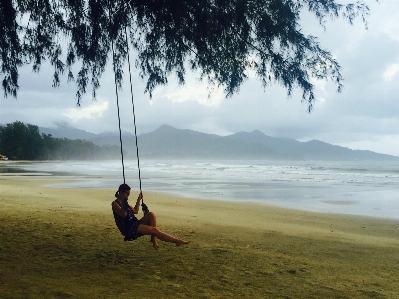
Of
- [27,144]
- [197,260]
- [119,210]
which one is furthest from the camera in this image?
[27,144]

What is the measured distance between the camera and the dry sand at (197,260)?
183 inches

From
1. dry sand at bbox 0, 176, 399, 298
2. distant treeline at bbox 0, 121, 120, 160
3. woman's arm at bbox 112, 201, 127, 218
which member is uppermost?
distant treeline at bbox 0, 121, 120, 160

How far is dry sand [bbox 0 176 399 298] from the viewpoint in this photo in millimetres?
4652

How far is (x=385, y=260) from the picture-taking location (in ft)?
21.3

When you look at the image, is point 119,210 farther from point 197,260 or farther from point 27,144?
point 27,144

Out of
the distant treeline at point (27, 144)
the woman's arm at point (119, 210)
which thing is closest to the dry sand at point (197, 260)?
the woman's arm at point (119, 210)

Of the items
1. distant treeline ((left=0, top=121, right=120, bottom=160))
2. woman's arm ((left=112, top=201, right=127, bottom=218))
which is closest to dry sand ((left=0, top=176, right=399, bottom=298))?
woman's arm ((left=112, top=201, right=127, bottom=218))

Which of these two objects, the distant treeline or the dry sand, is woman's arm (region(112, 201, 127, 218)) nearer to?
the dry sand

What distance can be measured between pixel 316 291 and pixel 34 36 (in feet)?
18.4

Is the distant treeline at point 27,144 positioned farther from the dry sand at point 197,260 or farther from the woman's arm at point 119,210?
the woman's arm at point 119,210

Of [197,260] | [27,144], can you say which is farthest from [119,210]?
[27,144]

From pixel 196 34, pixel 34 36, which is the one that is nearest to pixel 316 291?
pixel 196 34

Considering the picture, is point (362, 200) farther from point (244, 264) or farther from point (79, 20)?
point (79, 20)

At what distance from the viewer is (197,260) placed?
19.3ft
